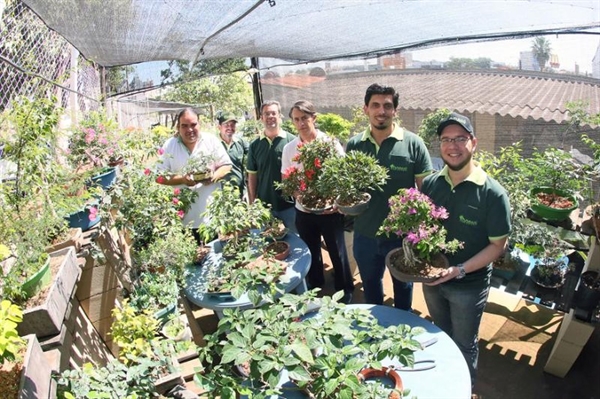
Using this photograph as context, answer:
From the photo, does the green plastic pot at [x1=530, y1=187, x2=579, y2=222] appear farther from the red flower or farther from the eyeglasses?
the red flower

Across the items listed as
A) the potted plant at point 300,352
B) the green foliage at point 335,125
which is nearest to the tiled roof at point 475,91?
the green foliage at point 335,125

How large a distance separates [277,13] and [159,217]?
1690mm

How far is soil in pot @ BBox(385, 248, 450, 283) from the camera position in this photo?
1.93 metres

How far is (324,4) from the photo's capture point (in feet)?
8.80

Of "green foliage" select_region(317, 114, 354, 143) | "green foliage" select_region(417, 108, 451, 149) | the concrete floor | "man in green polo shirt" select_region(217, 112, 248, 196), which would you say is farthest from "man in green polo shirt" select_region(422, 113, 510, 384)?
"green foliage" select_region(317, 114, 354, 143)

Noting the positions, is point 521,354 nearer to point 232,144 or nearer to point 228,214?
point 228,214

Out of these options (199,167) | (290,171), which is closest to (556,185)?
(290,171)

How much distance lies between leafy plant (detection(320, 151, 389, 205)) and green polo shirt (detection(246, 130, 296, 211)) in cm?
83

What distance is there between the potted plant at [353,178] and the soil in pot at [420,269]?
0.50 metres

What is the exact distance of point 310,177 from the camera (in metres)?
2.71

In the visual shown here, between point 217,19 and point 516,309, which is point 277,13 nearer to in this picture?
point 217,19

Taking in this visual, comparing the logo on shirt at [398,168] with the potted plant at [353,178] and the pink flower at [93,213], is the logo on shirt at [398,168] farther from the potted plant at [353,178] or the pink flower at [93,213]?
the pink flower at [93,213]

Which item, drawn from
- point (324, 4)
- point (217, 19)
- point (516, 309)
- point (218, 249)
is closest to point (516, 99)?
point (516, 309)

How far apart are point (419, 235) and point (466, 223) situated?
0.31 m
